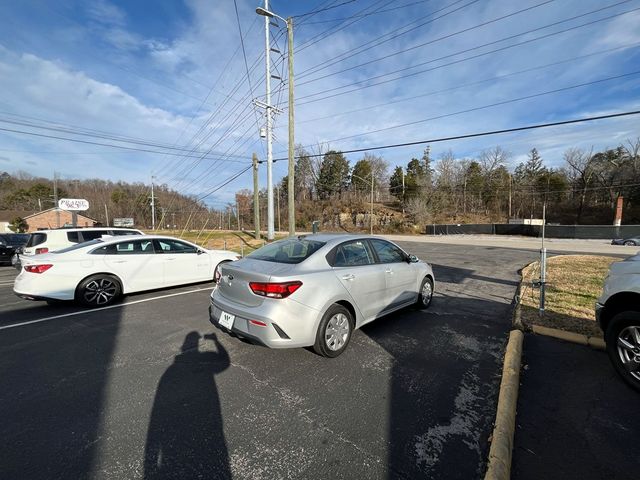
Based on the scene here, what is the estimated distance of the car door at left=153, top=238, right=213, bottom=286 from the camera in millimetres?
7363

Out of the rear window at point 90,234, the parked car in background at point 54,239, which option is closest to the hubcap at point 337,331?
the parked car in background at point 54,239

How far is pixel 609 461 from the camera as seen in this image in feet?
7.08

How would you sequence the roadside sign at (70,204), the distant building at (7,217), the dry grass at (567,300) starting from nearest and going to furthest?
the dry grass at (567,300) → the roadside sign at (70,204) → the distant building at (7,217)

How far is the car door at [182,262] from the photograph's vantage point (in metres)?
7.36

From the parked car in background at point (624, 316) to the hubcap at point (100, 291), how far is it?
8.23 metres

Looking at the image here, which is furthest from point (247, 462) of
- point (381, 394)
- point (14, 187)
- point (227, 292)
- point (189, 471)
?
point (14, 187)

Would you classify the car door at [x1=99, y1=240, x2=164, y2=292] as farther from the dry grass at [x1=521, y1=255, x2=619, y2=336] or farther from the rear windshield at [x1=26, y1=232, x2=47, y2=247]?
the dry grass at [x1=521, y1=255, x2=619, y2=336]

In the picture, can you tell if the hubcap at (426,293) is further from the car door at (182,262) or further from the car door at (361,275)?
the car door at (182,262)

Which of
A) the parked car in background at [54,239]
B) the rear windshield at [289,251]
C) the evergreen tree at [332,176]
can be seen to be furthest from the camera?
the evergreen tree at [332,176]

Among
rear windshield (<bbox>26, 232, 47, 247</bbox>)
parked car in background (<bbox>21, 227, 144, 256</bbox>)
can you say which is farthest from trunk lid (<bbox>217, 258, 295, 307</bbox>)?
rear windshield (<bbox>26, 232, 47, 247</bbox>)

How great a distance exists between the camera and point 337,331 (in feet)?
12.7

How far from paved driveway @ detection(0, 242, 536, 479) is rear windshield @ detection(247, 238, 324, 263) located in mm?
1229

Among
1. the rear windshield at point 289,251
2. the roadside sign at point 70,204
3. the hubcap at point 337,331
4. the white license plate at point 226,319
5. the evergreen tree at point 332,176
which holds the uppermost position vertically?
the evergreen tree at point 332,176

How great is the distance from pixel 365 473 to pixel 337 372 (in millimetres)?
1395
